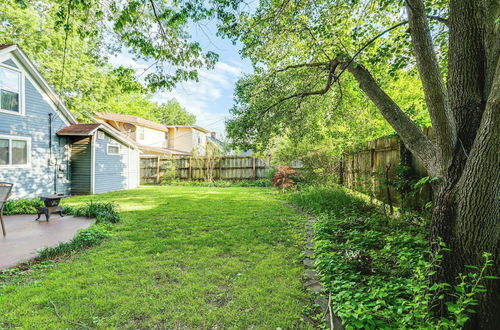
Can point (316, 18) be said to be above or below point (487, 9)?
above

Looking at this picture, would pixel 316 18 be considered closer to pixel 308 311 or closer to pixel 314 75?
pixel 314 75

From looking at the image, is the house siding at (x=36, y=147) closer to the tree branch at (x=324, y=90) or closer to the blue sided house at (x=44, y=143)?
the blue sided house at (x=44, y=143)

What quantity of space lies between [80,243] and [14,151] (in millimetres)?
7389

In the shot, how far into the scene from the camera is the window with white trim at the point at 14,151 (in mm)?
8336

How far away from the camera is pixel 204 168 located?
52.7 ft

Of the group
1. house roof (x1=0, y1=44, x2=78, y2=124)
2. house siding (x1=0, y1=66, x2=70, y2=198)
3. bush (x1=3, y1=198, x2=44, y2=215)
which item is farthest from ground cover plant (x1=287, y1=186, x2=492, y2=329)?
house roof (x1=0, y1=44, x2=78, y2=124)

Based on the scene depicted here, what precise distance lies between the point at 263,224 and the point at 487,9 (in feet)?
14.6

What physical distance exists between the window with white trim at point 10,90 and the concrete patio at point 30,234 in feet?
14.5

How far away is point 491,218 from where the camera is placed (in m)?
1.74

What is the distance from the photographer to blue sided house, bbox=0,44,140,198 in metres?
8.45

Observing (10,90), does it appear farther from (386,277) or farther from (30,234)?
(386,277)

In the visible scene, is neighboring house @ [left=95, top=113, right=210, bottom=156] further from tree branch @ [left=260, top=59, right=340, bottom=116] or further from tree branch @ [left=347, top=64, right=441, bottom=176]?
tree branch @ [left=347, top=64, right=441, bottom=176]

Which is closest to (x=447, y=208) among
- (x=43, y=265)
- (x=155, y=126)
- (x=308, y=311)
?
(x=308, y=311)

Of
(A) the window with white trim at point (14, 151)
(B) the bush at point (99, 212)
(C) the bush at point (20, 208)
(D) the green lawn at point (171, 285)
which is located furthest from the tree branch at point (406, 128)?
(A) the window with white trim at point (14, 151)
